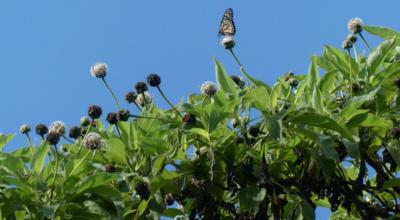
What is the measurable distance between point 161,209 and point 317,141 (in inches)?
26.6

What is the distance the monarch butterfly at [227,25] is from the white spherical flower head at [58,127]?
34.7 inches

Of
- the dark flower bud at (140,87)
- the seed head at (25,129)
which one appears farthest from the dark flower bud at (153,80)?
the seed head at (25,129)

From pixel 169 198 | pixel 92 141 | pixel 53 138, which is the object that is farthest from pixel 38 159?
pixel 169 198

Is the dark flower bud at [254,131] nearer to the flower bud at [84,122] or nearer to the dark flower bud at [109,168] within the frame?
the dark flower bud at [109,168]

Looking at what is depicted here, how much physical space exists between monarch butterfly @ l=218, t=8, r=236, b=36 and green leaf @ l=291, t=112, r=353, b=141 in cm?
89

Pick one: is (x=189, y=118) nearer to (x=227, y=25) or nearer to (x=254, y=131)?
(x=254, y=131)

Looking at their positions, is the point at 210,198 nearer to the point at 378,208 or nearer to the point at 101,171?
the point at 101,171

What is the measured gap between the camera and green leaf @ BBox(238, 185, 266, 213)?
339cm

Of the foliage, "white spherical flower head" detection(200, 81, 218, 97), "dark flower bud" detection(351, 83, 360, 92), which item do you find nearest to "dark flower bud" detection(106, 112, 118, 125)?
the foliage

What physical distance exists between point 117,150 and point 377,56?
1.16 m

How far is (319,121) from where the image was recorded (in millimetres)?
Result: 3330

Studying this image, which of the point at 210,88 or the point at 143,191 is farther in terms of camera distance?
the point at 210,88

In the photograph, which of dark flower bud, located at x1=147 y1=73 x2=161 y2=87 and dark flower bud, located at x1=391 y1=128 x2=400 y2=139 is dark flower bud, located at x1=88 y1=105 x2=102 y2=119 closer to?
dark flower bud, located at x1=147 y1=73 x2=161 y2=87

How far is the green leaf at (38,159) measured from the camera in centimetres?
355
